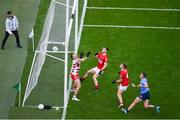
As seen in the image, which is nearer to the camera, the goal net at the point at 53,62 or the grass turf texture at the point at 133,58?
the grass turf texture at the point at 133,58

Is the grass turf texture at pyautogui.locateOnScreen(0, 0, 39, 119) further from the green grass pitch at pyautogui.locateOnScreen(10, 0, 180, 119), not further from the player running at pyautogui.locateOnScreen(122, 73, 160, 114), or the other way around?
the player running at pyautogui.locateOnScreen(122, 73, 160, 114)

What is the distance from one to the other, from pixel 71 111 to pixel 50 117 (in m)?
0.75

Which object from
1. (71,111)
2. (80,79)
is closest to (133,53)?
(80,79)

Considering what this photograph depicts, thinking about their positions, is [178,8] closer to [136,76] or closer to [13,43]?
[136,76]


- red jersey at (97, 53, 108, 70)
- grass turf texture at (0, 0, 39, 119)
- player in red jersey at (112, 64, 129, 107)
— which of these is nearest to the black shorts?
player in red jersey at (112, 64, 129, 107)

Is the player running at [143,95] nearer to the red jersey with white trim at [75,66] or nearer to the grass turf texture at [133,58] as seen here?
the grass turf texture at [133,58]

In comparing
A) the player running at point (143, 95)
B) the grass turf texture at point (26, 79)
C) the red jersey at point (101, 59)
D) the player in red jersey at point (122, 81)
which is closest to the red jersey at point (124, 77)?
the player in red jersey at point (122, 81)

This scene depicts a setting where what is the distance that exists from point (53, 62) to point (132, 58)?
9.76ft

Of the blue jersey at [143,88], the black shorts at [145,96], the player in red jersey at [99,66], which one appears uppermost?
the player in red jersey at [99,66]

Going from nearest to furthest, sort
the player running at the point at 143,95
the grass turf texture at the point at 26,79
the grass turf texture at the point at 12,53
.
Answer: the player running at the point at 143,95 < the grass turf texture at the point at 26,79 < the grass turf texture at the point at 12,53

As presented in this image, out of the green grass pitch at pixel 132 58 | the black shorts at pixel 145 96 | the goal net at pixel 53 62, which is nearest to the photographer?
the black shorts at pixel 145 96

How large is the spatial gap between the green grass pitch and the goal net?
22.6 inches

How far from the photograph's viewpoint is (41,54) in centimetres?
2117

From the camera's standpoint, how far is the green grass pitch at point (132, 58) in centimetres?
1983
